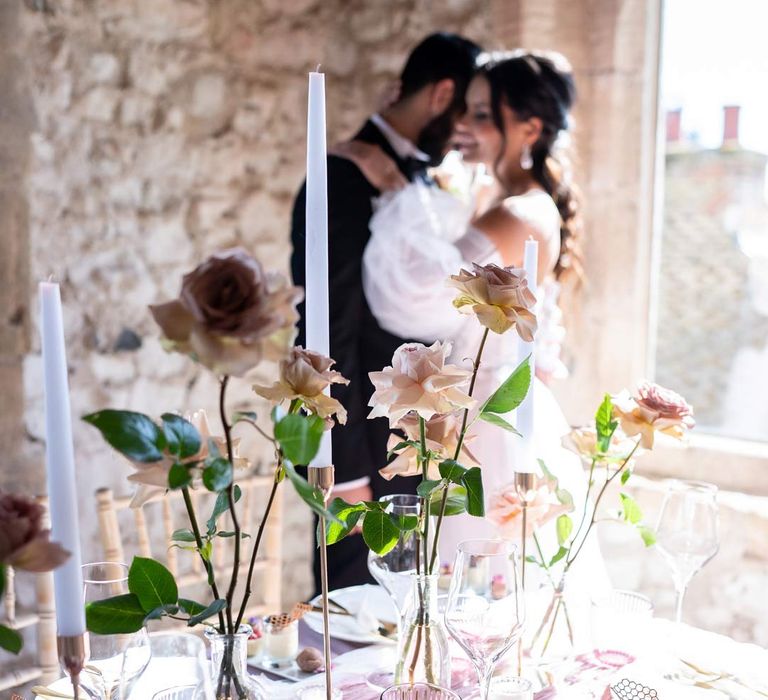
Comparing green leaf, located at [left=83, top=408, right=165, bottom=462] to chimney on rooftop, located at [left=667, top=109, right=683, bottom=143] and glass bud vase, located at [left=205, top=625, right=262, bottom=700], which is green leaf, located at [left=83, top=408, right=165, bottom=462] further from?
chimney on rooftop, located at [left=667, top=109, right=683, bottom=143]

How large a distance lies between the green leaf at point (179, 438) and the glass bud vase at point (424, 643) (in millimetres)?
357

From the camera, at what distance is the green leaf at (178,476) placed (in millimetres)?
747

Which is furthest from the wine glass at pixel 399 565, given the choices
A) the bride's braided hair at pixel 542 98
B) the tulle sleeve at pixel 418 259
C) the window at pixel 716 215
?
the window at pixel 716 215

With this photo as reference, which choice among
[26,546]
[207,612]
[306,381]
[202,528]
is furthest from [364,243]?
[26,546]

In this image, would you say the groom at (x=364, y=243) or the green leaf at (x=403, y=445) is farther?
the groom at (x=364, y=243)

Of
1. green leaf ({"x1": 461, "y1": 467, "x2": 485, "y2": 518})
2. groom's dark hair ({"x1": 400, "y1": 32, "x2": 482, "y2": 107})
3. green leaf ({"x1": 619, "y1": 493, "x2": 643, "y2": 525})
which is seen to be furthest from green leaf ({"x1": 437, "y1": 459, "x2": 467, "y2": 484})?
groom's dark hair ({"x1": 400, "y1": 32, "x2": 482, "y2": 107})

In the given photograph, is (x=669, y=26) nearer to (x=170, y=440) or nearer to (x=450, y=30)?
(x=450, y=30)

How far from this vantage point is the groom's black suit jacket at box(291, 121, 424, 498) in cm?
260

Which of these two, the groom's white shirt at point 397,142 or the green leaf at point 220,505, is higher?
the groom's white shirt at point 397,142

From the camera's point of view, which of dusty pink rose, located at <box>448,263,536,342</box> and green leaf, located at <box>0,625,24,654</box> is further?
dusty pink rose, located at <box>448,263,536,342</box>

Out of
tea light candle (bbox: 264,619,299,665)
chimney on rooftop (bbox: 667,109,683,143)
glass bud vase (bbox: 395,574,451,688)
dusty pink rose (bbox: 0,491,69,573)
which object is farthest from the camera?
chimney on rooftop (bbox: 667,109,683,143)

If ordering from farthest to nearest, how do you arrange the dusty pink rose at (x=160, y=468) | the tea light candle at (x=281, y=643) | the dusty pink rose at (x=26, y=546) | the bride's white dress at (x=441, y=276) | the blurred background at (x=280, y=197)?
the blurred background at (x=280, y=197)
the bride's white dress at (x=441, y=276)
the tea light candle at (x=281, y=643)
the dusty pink rose at (x=160, y=468)
the dusty pink rose at (x=26, y=546)

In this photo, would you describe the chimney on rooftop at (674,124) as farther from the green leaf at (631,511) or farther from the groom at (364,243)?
the green leaf at (631,511)

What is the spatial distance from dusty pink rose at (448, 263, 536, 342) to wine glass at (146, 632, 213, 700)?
16.4 inches
